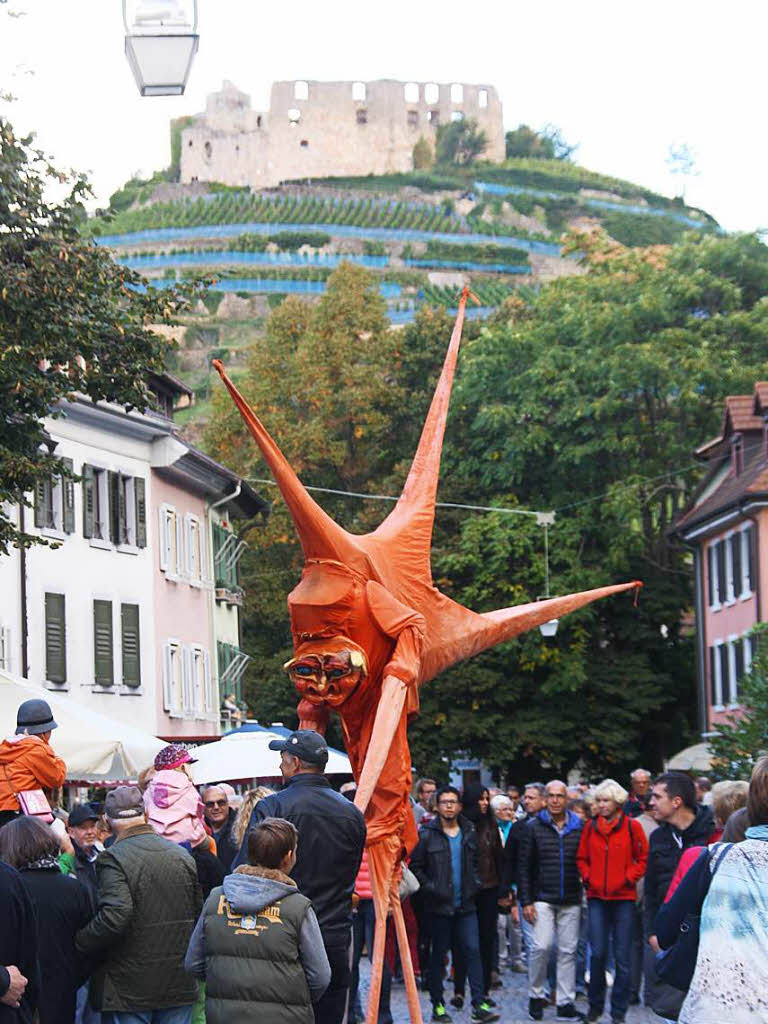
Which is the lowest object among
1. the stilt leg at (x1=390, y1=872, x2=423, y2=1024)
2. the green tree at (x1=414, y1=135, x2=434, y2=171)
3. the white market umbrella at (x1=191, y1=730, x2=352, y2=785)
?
the stilt leg at (x1=390, y1=872, x2=423, y2=1024)

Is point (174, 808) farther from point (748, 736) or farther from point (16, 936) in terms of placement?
point (748, 736)

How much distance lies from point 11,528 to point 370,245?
122m

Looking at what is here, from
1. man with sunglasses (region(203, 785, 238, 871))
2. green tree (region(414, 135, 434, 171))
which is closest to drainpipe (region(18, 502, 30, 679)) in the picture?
man with sunglasses (region(203, 785, 238, 871))

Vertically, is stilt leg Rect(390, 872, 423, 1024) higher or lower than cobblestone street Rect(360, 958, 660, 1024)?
higher

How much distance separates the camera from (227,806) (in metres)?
14.6

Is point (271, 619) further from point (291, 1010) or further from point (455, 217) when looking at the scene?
point (455, 217)

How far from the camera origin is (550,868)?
16234mm

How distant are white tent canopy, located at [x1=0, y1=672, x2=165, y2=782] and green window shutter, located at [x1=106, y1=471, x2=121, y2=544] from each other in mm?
18541

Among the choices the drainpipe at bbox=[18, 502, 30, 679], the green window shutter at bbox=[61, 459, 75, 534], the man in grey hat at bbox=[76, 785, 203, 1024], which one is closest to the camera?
the man in grey hat at bbox=[76, 785, 203, 1024]

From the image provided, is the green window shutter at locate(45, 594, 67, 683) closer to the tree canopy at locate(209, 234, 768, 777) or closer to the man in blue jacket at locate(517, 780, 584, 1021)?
the tree canopy at locate(209, 234, 768, 777)

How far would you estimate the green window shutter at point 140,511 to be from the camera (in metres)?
37.3

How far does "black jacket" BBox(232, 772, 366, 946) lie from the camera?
9516 mm

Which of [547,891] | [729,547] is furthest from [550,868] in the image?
[729,547]

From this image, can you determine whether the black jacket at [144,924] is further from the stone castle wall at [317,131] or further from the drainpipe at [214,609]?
the stone castle wall at [317,131]
